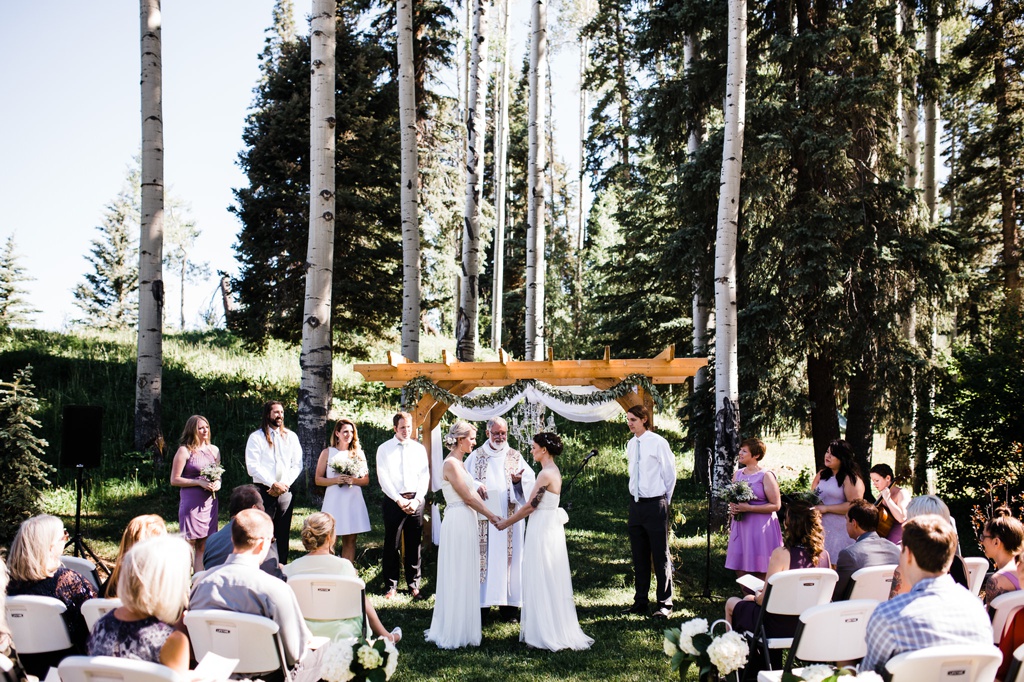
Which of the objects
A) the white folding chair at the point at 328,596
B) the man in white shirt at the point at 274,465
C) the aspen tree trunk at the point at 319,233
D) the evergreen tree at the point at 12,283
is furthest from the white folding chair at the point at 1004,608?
the evergreen tree at the point at 12,283

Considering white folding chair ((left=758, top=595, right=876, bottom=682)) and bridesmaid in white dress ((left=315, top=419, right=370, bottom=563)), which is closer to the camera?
white folding chair ((left=758, top=595, right=876, bottom=682))

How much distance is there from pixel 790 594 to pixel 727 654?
30.7 inches

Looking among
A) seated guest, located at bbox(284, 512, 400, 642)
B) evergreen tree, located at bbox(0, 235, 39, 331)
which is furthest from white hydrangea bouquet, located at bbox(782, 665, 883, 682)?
evergreen tree, located at bbox(0, 235, 39, 331)

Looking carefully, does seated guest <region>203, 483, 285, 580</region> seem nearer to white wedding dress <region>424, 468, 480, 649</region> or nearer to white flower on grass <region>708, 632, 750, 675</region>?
white wedding dress <region>424, 468, 480, 649</region>

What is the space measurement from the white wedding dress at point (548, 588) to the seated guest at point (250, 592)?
113 inches

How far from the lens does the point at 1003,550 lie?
4457 mm

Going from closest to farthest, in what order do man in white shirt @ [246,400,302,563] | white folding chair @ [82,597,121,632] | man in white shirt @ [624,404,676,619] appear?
white folding chair @ [82,597,121,632]
man in white shirt @ [624,404,676,619]
man in white shirt @ [246,400,302,563]

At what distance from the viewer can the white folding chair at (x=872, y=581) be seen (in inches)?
188

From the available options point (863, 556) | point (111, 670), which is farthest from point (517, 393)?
point (111, 670)

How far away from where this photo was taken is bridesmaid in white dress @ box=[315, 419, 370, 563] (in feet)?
26.3

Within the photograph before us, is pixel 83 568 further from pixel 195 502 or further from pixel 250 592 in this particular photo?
pixel 195 502

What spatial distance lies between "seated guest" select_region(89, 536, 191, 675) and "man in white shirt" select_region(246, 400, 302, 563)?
4.51 m

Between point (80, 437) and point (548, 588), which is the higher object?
point (80, 437)

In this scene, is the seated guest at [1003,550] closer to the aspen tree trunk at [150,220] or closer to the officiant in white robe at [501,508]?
the officiant in white robe at [501,508]
